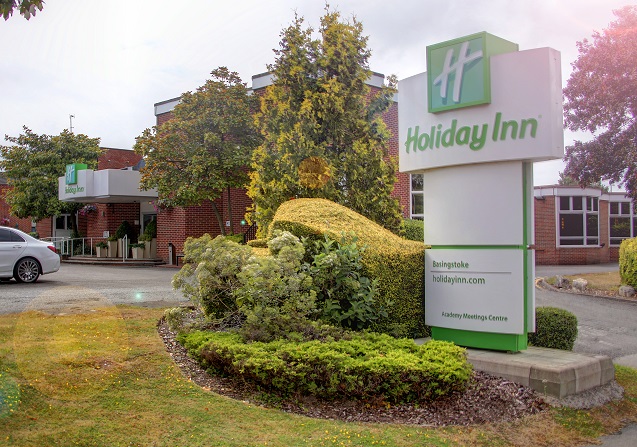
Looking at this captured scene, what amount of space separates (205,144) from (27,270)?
8.68m

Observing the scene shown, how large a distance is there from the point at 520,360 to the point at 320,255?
7.79 feet

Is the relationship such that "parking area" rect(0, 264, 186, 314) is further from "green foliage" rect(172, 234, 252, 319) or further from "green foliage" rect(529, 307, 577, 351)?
"green foliage" rect(529, 307, 577, 351)

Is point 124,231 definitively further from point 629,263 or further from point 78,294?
point 629,263

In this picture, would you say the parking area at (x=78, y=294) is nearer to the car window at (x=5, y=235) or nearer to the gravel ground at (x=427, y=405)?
the car window at (x=5, y=235)

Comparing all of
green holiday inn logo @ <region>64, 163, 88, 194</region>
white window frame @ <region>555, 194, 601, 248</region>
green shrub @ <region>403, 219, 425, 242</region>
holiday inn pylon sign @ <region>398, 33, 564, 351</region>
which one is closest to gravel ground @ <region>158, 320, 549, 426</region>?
holiday inn pylon sign @ <region>398, 33, 564, 351</region>

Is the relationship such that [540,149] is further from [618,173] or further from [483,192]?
[618,173]

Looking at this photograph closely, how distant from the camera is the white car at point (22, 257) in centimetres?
1494

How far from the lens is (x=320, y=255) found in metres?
6.96

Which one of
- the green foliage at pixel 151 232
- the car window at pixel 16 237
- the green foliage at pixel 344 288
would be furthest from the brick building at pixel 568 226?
the green foliage at pixel 344 288

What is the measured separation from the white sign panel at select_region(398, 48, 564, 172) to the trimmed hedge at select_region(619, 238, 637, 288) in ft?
36.1

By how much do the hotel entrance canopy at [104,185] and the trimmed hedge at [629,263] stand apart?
745 inches

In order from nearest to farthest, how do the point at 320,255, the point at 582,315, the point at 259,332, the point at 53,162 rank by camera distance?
the point at 259,332
the point at 320,255
the point at 582,315
the point at 53,162

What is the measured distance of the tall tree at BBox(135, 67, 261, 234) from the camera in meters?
22.0

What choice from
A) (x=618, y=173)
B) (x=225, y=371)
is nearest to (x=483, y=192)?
(x=225, y=371)
